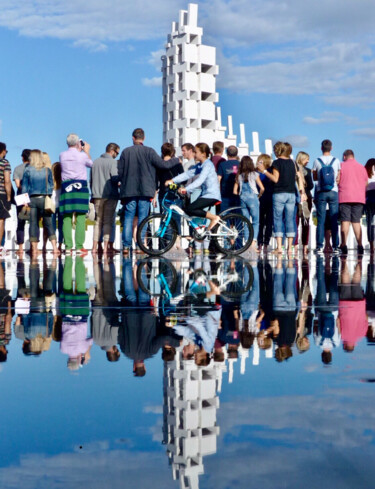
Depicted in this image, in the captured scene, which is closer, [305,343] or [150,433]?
[150,433]

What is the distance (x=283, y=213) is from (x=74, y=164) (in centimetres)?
368

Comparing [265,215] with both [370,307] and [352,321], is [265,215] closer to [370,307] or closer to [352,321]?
[370,307]

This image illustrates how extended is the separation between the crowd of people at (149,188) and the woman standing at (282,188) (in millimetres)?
17

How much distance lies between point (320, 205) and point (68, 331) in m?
13.2

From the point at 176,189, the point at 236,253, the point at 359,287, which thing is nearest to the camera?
the point at 359,287

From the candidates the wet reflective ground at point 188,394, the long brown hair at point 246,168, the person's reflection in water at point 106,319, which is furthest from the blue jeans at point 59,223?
the wet reflective ground at point 188,394

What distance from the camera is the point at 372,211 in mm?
18969

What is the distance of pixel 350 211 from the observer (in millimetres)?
17047

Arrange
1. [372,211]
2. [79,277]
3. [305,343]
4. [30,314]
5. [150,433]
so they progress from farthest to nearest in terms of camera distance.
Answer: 1. [372,211]
2. [79,277]
3. [30,314]
4. [305,343]
5. [150,433]

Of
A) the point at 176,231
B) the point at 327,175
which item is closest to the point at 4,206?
the point at 176,231

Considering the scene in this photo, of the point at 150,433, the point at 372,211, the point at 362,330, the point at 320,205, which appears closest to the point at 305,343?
the point at 362,330

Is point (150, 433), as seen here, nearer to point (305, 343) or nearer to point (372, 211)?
point (305, 343)

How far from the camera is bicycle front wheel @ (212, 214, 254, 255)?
1468cm

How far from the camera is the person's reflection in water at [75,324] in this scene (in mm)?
3845
